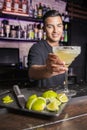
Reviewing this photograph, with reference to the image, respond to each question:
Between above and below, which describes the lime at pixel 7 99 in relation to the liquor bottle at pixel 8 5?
below

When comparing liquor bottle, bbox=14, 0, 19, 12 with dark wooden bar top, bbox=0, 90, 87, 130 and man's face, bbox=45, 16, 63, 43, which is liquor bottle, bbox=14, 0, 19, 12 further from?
dark wooden bar top, bbox=0, 90, 87, 130

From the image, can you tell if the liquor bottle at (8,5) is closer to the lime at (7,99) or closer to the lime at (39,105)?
the lime at (7,99)

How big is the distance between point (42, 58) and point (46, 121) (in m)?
1.28

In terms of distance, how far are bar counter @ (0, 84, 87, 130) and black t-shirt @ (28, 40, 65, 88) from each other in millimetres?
958

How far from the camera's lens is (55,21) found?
2.56 m

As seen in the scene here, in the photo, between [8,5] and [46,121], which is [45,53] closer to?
[46,121]

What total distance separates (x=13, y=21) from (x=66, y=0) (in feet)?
4.72

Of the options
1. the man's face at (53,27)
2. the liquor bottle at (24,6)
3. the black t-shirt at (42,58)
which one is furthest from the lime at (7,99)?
the liquor bottle at (24,6)

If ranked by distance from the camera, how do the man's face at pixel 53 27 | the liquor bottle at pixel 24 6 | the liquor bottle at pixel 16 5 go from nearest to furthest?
the man's face at pixel 53 27
the liquor bottle at pixel 16 5
the liquor bottle at pixel 24 6

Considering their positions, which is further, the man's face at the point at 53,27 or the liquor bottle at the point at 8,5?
the liquor bottle at the point at 8,5

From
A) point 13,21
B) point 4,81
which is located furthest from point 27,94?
point 13,21

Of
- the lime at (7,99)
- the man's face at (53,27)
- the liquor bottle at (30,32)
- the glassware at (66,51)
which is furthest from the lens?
the liquor bottle at (30,32)

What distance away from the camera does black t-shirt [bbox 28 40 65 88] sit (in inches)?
93.9

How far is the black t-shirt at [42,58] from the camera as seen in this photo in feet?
7.82
